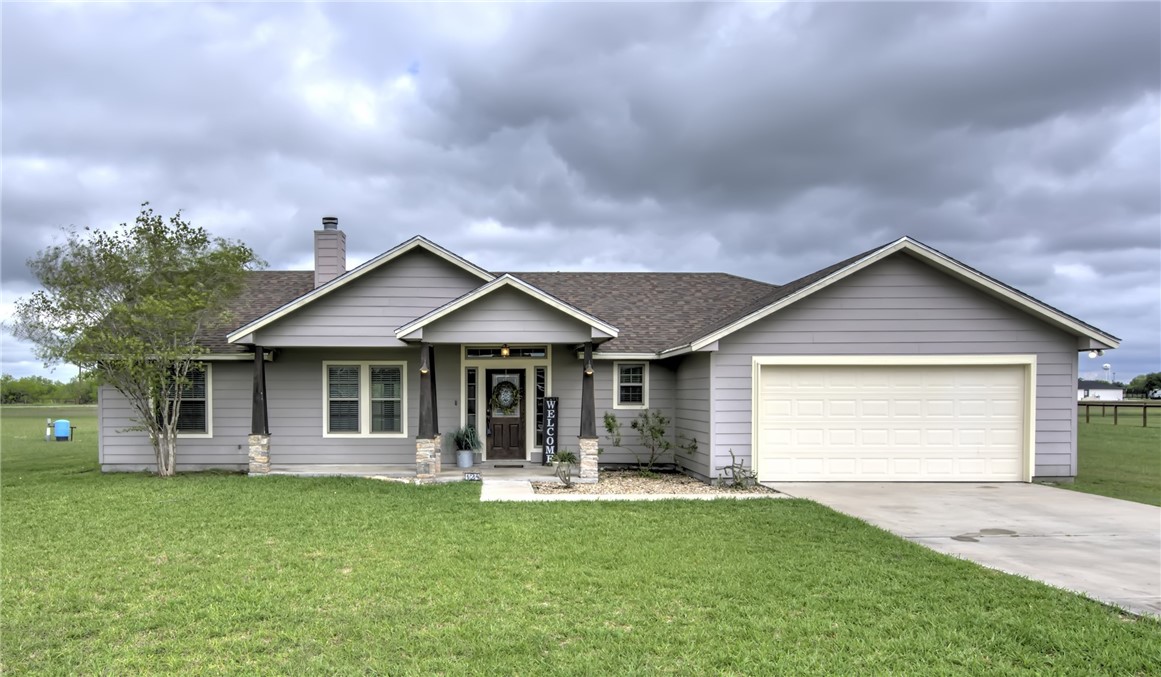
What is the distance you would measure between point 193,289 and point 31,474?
17.3 feet

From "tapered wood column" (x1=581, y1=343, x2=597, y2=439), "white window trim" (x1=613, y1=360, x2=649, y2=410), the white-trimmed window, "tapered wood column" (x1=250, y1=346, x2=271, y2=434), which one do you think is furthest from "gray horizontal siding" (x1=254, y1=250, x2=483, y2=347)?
"white window trim" (x1=613, y1=360, x2=649, y2=410)

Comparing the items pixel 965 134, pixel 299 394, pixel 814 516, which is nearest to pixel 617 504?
pixel 814 516

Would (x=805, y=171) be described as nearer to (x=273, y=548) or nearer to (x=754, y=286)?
(x=754, y=286)

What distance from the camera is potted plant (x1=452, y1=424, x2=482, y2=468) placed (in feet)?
44.0

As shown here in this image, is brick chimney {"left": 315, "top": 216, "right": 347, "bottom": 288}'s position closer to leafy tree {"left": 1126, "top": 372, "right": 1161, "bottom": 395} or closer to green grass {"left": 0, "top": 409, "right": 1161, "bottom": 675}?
green grass {"left": 0, "top": 409, "right": 1161, "bottom": 675}

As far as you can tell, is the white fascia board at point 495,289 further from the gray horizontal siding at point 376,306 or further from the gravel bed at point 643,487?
the gravel bed at point 643,487

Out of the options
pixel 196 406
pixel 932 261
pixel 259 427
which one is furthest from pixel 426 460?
pixel 932 261

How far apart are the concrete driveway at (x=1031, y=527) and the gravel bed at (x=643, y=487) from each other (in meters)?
1.14

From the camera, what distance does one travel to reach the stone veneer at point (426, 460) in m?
12.2

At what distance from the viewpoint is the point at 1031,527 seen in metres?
8.54

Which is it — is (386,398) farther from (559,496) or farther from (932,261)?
(932,261)

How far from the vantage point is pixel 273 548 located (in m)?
7.32

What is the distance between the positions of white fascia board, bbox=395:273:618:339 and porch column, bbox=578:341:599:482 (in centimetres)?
54

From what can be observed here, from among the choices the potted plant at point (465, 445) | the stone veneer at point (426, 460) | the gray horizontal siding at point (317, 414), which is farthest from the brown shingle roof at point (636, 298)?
the stone veneer at point (426, 460)
